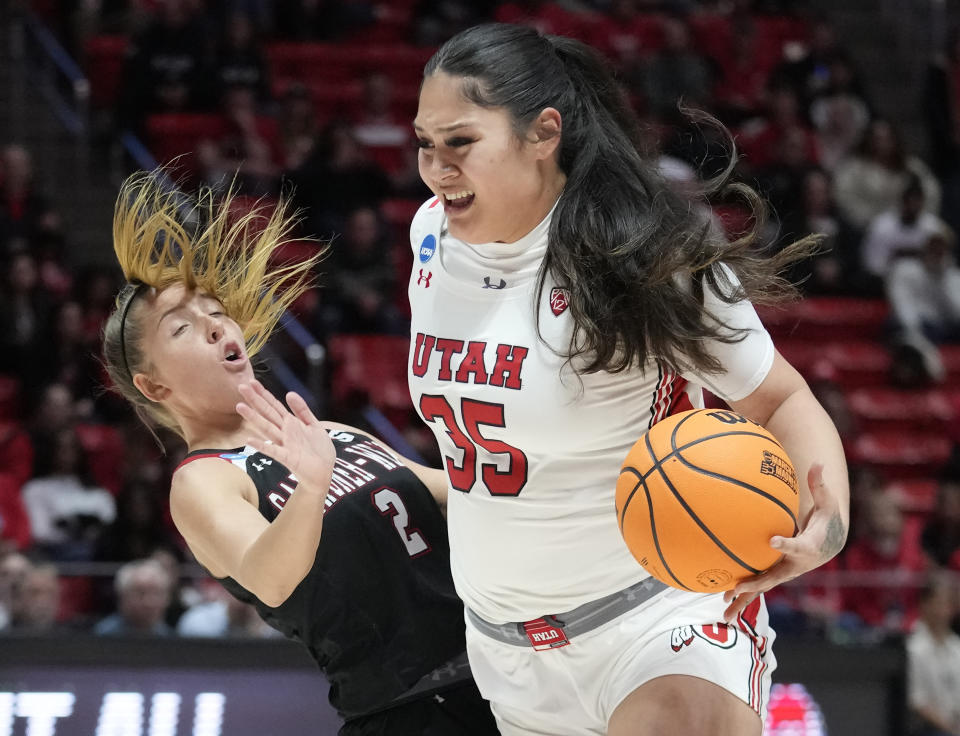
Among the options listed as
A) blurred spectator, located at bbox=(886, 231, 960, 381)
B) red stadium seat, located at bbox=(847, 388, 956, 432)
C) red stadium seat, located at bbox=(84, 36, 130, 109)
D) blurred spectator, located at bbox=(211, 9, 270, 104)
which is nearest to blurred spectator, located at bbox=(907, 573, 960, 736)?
red stadium seat, located at bbox=(847, 388, 956, 432)

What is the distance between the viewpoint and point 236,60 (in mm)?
11500

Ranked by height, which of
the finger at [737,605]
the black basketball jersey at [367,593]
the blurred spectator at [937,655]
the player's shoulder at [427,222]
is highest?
the player's shoulder at [427,222]

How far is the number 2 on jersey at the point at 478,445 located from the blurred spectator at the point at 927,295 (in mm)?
8420

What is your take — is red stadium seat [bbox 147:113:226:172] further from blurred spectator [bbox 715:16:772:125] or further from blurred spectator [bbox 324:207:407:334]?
blurred spectator [bbox 715:16:772:125]

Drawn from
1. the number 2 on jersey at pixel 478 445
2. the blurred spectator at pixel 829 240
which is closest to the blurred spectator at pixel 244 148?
the blurred spectator at pixel 829 240

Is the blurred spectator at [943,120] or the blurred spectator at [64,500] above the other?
the blurred spectator at [943,120]

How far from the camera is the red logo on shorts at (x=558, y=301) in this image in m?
3.29

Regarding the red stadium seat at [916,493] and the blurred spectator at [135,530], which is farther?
the red stadium seat at [916,493]

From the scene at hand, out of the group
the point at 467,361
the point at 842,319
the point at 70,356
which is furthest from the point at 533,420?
the point at 842,319

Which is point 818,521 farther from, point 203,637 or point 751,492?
point 203,637

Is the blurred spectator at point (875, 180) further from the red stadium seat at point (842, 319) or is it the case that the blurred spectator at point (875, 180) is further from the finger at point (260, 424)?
the finger at point (260, 424)

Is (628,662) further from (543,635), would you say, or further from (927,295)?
(927,295)

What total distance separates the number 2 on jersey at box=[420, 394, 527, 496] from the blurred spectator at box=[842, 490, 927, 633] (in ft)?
17.7

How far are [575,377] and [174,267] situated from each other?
139 cm
